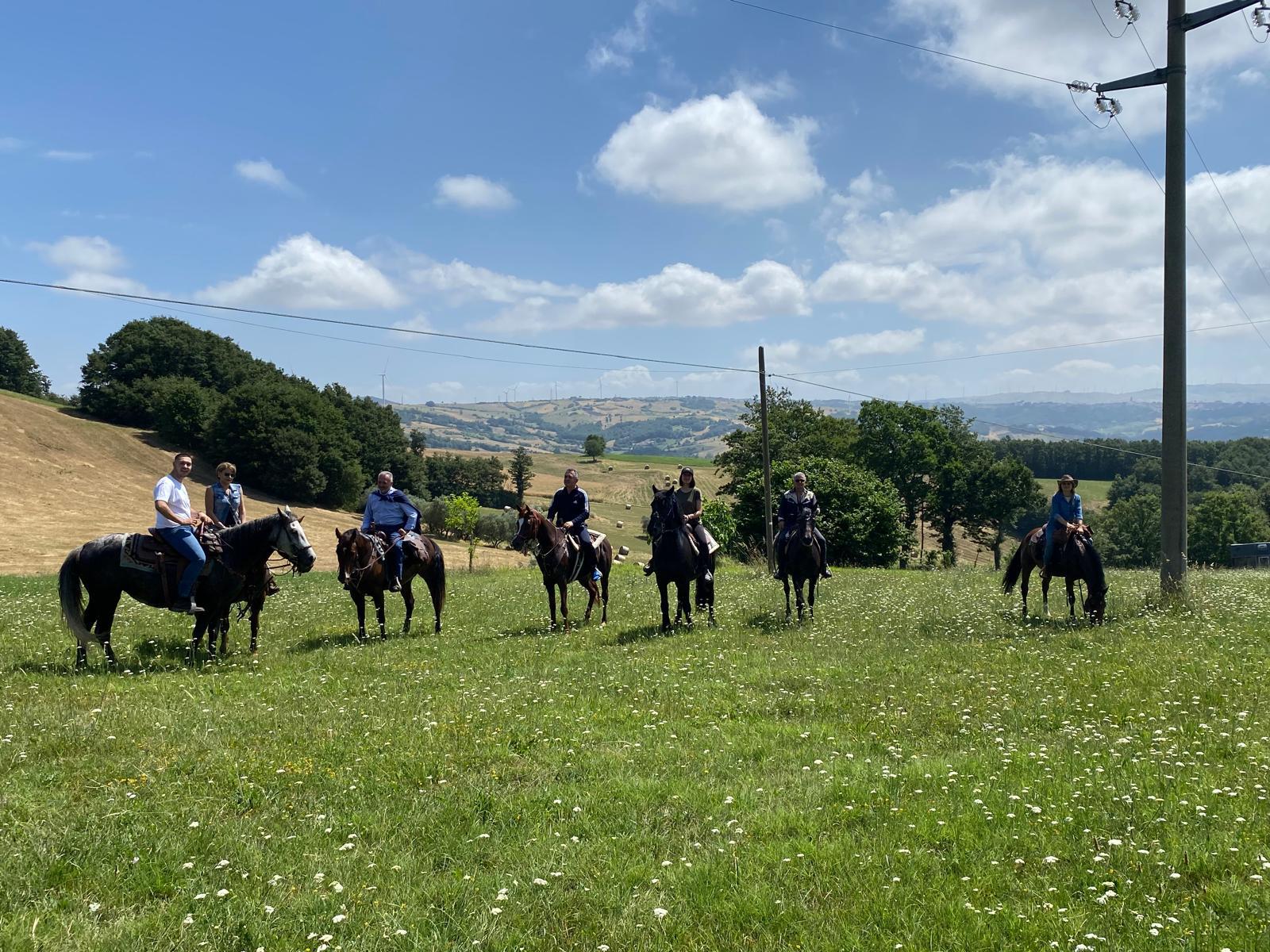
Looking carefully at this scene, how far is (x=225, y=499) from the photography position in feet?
47.9

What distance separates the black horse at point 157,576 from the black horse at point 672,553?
6647 millimetres

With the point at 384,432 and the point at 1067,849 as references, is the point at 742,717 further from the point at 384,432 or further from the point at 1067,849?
the point at 384,432

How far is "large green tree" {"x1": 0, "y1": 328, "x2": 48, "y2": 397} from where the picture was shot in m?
102

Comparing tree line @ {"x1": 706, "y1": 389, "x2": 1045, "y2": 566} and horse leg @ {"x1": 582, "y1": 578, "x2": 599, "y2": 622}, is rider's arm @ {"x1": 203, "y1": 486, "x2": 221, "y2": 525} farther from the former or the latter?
tree line @ {"x1": 706, "y1": 389, "x2": 1045, "y2": 566}

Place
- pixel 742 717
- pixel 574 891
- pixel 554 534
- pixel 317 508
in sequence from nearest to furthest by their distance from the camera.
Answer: pixel 574 891 → pixel 742 717 → pixel 554 534 → pixel 317 508

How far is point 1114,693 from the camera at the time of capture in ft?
32.4

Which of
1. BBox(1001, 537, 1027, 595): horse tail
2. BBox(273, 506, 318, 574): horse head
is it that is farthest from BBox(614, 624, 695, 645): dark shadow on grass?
BBox(1001, 537, 1027, 595): horse tail

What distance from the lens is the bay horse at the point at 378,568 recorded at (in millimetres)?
15523

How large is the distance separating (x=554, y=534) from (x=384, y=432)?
3471 inches

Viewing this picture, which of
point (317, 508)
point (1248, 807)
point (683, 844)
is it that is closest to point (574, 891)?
point (683, 844)

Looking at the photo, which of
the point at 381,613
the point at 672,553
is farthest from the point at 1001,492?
the point at 381,613

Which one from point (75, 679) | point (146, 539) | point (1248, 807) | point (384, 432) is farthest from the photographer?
point (384, 432)

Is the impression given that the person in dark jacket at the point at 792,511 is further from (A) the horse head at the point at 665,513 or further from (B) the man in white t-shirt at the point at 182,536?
(B) the man in white t-shirt at the point at 182,536

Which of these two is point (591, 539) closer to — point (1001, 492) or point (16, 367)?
point (1001, 492)
